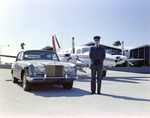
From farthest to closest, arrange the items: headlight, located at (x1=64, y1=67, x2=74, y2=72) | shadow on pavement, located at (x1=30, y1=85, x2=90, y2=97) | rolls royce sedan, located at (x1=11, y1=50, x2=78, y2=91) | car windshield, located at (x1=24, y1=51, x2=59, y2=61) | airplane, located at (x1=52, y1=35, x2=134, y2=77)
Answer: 1. airplane, located at (x1=52, y1=35, x2=134, y2=77)
2. car windshield, located at (x1=24, y1=51, x2=59, y2=61)
3. headlight, located at (x1=64, y1=67, x2=74, y2=72)
4. rolls royce sedan, located at (x1=11, y1=50, x2=78, y2=91)
5. shadow on pavement, located at (x1=30, y1=85, x2=90, y2=97)

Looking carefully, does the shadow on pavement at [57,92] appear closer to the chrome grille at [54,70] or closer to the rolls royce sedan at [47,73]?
the rolls royce sedan at [47,73]

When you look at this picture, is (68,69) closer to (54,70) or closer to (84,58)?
(54,70)

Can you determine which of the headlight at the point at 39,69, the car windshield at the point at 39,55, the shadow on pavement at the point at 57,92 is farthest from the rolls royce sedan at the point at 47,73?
the car windshield at the point at 39,55

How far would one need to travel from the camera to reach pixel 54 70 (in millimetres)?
7398

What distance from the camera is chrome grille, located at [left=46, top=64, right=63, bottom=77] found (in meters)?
7.33

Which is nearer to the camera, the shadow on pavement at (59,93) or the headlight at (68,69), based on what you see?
the shadow on pavement at (59,93)

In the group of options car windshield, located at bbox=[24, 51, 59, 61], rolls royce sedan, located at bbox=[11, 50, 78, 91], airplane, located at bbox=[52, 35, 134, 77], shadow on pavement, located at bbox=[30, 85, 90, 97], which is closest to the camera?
shadow on pavement, located at bbox=[30, 85, 90, 97]

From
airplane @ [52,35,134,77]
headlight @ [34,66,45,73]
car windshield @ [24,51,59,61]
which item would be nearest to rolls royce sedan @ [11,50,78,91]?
headlight @ [34,66,45,73]

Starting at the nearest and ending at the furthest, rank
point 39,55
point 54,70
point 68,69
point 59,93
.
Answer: point 59,93 → point 54,70 → point 68,69 → point 39,55

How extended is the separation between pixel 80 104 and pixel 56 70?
2397 mm

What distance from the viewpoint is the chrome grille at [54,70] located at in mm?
7332

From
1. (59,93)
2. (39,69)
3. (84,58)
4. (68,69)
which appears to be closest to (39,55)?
(39,69)

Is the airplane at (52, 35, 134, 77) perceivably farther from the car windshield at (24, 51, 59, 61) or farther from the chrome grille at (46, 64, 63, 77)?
the chrome grille at (46, 64, 63, 77)

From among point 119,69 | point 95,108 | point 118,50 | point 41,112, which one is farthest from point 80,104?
point 118,50
